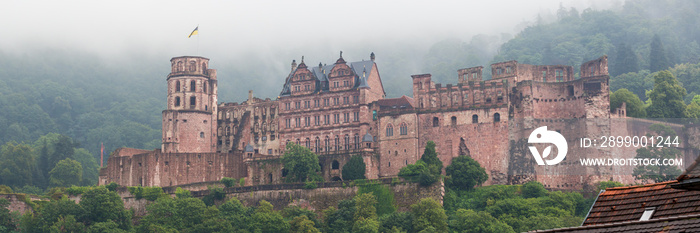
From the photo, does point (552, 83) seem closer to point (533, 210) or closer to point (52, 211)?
point (533, 210)

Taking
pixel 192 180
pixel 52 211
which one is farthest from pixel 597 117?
pixel 52 211

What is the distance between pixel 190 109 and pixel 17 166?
95.8 feet

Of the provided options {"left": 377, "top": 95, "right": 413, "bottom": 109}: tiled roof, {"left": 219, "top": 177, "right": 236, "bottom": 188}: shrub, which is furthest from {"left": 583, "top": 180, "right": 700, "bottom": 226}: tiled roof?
{"left": 219, "top": 177, "right": 236, "bottom": 188}: shrub

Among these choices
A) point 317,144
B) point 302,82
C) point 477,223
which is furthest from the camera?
point 302,82

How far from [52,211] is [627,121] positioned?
55.2m

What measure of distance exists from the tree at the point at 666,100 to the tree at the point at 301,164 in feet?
111

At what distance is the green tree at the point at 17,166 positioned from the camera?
13225 cm

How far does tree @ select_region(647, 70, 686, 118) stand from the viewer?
111 meters

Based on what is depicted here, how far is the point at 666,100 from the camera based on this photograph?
112750 millimetres

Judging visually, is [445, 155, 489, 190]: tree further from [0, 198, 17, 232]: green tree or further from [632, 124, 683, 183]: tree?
[0, 198, 17, 232]: green tree

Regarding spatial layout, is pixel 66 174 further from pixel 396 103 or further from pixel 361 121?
→ pixel 396 103

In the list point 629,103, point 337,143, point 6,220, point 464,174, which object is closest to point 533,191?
point 464,174

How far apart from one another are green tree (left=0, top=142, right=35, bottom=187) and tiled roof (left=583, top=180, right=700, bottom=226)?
117974 mm

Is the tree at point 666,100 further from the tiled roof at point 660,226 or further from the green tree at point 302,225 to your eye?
the tiled roof at point 660,226
